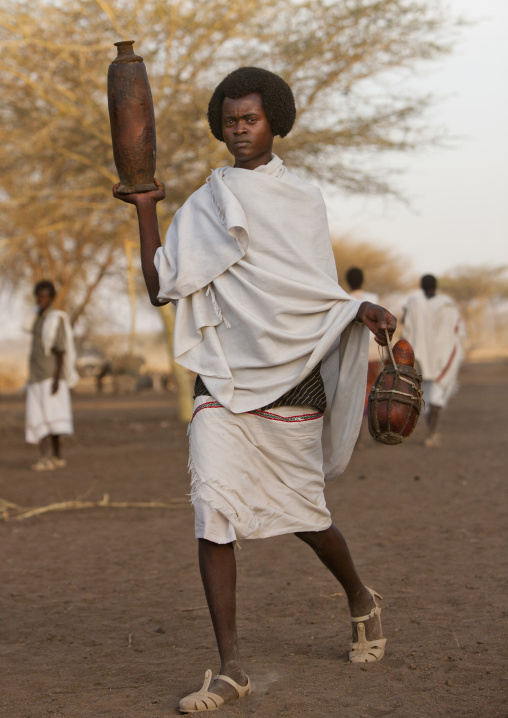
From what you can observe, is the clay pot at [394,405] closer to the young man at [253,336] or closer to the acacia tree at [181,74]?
the young man at [253,336]

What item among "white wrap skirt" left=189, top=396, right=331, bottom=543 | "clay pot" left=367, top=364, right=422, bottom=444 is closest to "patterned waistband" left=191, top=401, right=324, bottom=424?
"white wrap skirt" left=189, top=396, right=331, bottom=543

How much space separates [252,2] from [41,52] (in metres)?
2.97

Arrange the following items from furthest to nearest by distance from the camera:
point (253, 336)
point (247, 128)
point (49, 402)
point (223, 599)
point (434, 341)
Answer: point (434, 341), point (49, 402), point (247, 128), point (253, 336), point (223, 599)

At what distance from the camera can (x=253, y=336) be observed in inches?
132

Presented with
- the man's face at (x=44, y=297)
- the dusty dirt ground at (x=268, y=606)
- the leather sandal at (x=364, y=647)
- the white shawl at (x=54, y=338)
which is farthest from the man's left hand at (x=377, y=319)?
the man's face at (x=44, y=297)

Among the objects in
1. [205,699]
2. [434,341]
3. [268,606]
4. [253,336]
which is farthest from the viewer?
[434,341]

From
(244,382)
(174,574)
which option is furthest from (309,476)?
(174,574)

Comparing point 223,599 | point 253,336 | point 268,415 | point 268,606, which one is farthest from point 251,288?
point 268,606

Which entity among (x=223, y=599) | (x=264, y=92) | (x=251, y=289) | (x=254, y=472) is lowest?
(x=223, y=599)

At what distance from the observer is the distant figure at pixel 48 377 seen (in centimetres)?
1007

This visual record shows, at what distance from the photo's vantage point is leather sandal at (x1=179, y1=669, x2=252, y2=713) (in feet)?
10.1

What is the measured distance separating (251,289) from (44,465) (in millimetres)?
7144

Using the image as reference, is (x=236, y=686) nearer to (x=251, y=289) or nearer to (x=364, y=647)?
(x=364, y=647)

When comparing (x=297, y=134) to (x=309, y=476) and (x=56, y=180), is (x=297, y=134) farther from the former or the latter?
(x=309, y=476)
